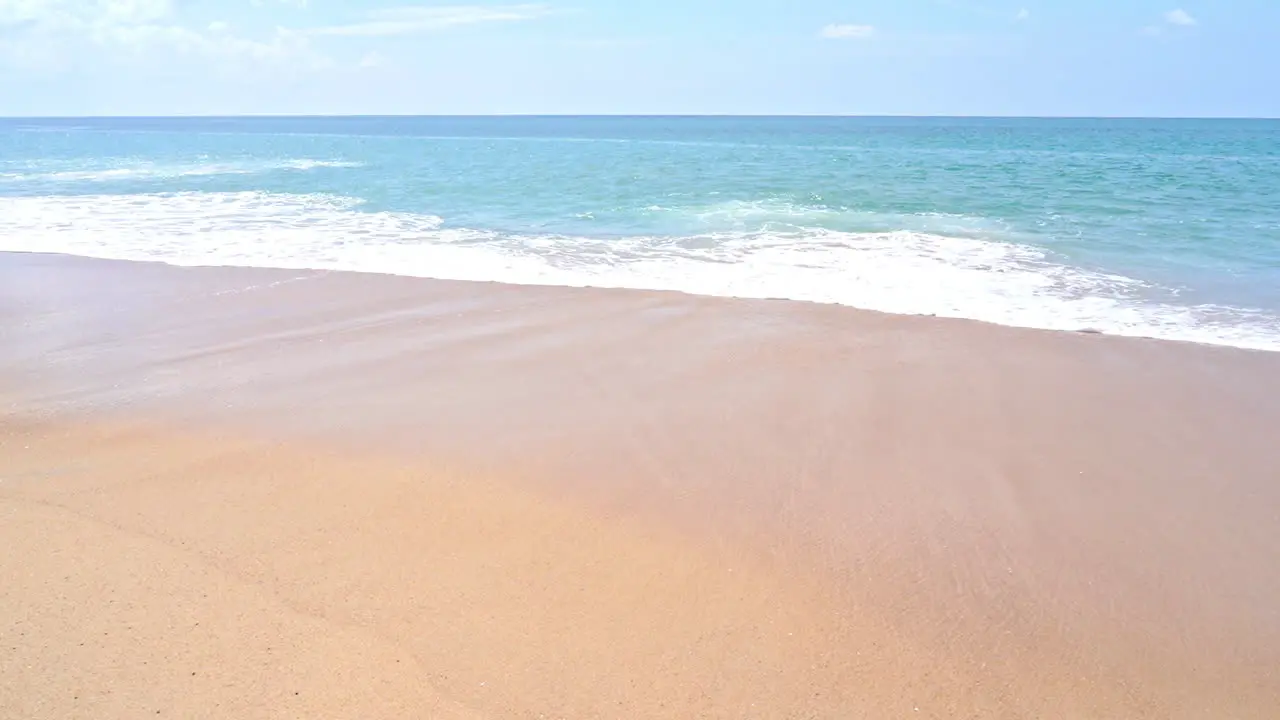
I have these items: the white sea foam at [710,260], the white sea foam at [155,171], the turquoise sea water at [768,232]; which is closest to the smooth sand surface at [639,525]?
the white sea foam at [710,260]

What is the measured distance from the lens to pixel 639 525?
4.54 metres

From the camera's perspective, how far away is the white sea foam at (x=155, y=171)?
27297 mm

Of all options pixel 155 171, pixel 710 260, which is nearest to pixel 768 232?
pixel 710 260

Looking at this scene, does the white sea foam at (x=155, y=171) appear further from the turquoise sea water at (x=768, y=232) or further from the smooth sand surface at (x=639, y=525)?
the smooth sand surface at (x=639, y=525)

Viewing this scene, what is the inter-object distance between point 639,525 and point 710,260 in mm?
7712

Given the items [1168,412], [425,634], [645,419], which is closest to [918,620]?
[425,634]

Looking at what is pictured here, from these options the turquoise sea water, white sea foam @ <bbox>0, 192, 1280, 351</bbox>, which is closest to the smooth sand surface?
white sea foam @ <bbox>0, 192, 1280, 351</bbox>

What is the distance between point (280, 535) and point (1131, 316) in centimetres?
812

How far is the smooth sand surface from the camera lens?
331 cm

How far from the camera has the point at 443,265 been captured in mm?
11578

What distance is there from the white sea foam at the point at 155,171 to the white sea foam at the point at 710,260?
11.2 m

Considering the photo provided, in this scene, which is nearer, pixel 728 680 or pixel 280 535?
pixel 728 680

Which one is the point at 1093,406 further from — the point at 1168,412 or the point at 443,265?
the point at 443,265

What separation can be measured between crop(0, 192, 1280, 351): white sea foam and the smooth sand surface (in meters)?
1.34
